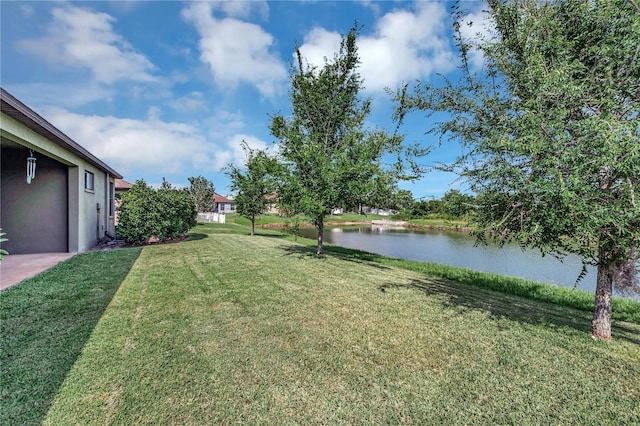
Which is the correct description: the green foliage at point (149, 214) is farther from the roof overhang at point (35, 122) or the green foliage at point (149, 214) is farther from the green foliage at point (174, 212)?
the roof overhang at point (35, 122)

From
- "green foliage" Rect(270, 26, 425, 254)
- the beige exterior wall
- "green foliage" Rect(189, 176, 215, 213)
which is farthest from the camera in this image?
"green foliage" Rect(189, 176, 215, 213)

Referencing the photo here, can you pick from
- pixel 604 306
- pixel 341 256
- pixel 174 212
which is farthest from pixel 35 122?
pixel 604 306

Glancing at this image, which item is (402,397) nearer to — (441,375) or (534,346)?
(441,375)

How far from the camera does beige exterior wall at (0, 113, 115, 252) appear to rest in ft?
20.0

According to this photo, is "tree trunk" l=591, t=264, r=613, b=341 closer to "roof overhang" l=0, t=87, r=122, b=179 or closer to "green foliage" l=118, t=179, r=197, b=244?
"roof overhang" l=0, t=87, r=122, b=179

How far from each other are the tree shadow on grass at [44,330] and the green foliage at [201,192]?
39.6 m

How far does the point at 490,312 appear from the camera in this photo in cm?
461

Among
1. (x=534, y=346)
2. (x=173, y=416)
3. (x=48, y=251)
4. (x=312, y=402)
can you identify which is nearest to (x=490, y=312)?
(x=534, y=346)

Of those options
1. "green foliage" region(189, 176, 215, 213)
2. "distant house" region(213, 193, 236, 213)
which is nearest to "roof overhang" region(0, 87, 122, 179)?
"green foliage" region(189, 176, 215, 213)

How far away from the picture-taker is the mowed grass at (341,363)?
220cm

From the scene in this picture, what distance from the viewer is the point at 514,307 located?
5.00 m

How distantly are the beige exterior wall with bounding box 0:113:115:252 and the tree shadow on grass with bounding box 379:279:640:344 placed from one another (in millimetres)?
8439

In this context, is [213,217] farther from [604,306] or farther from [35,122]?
[604,306]

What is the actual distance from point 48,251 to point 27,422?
32.2 ft
